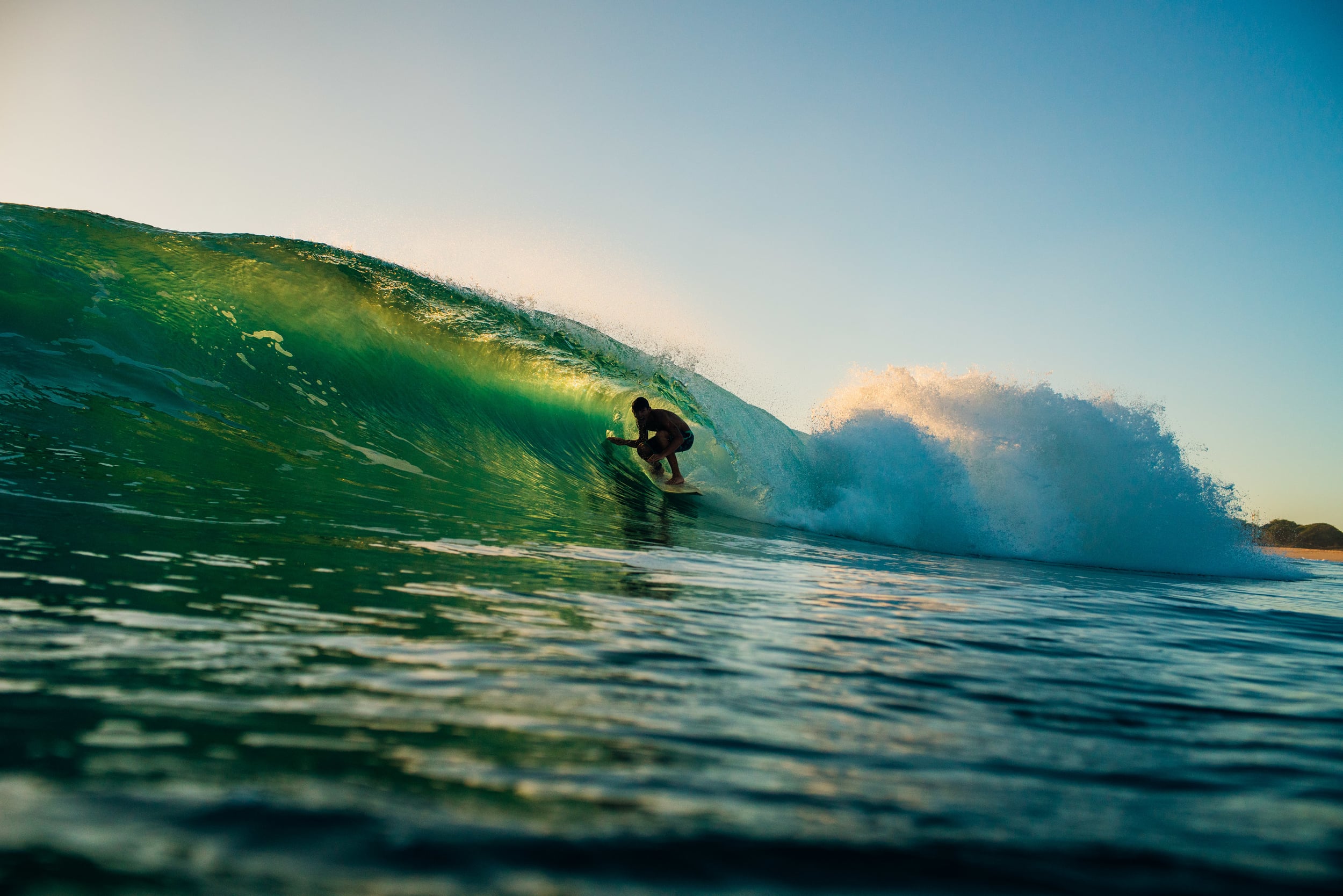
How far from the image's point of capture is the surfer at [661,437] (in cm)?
991

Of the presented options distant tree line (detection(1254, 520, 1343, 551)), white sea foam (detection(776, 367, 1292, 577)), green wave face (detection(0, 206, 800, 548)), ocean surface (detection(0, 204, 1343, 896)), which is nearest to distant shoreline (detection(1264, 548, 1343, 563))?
distant tree line (detection(1254, 520, 1343, 551))

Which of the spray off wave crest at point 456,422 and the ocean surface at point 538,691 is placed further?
the spray off wave crest at point 456,422

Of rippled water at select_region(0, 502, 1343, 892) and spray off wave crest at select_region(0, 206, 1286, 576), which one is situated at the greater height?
spray off wave crest at select_region(0, 206, 1286, 576)

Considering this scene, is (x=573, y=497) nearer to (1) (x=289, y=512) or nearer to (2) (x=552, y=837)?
(1) (x=289, y=512)

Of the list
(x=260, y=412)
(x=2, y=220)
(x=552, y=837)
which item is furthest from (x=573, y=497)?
(x=2, y=220)

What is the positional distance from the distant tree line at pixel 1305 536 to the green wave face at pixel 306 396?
4236 centimetres

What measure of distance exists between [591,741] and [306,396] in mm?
7343

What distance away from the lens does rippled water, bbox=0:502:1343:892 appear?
1033 millimetres

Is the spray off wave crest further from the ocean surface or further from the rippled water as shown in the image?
the rippled water

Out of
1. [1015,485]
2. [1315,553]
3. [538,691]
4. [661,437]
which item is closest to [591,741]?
[538,691]

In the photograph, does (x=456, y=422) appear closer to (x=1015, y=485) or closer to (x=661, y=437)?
(x=661, y=437)

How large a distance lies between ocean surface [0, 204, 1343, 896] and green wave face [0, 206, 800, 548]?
0.07 m

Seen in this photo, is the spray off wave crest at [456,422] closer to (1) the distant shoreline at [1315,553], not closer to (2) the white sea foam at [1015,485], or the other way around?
(2) the white sea foam at [1015,485]

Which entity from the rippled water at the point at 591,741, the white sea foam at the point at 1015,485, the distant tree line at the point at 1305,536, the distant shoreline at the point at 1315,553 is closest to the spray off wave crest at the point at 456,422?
the white sea foam at the point at 1015,485
